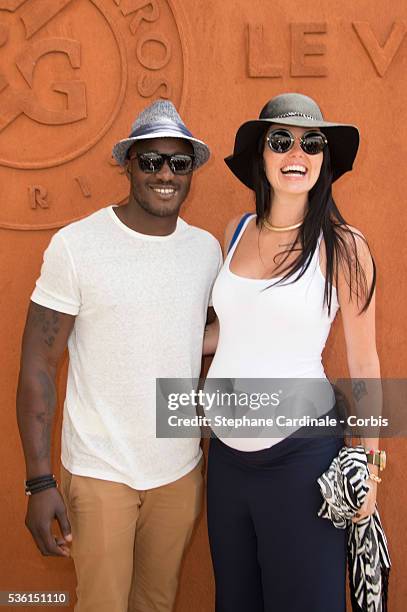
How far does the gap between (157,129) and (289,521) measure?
1.51 metres

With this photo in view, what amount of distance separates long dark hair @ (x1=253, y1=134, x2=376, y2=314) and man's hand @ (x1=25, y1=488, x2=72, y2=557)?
113 cm

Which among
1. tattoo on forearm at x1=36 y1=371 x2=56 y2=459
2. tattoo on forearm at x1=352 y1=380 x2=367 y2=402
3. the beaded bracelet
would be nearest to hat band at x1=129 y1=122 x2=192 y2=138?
tattoo on forearm at x1=36 y1=371 x2=56 y2=459

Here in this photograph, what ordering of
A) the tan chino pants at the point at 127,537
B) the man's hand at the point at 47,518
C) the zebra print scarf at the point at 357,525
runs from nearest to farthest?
the zebra print scarf at the point at 357,525 < the man's hand at the point at 47,518 < the tan chino pants at the point at 127,537

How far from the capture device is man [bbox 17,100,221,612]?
93.4 inches

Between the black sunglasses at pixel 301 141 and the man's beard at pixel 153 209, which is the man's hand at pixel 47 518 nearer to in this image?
the man's beard at pixel 153 209

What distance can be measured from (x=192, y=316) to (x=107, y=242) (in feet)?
1.42

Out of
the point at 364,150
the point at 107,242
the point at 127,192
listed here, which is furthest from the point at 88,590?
the point at 364,150

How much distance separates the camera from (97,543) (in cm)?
243

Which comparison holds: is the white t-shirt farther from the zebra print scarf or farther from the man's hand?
the zebra print scarf

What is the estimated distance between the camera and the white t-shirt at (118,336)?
238 cm

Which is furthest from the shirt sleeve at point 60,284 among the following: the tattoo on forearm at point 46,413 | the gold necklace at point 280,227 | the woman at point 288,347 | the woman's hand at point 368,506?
the woman's hand at point 368,506

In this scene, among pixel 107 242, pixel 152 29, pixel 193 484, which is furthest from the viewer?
pixel 152 29

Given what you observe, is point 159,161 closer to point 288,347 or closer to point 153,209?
point 153,209

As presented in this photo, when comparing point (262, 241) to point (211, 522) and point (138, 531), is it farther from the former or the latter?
point (138, 531)
